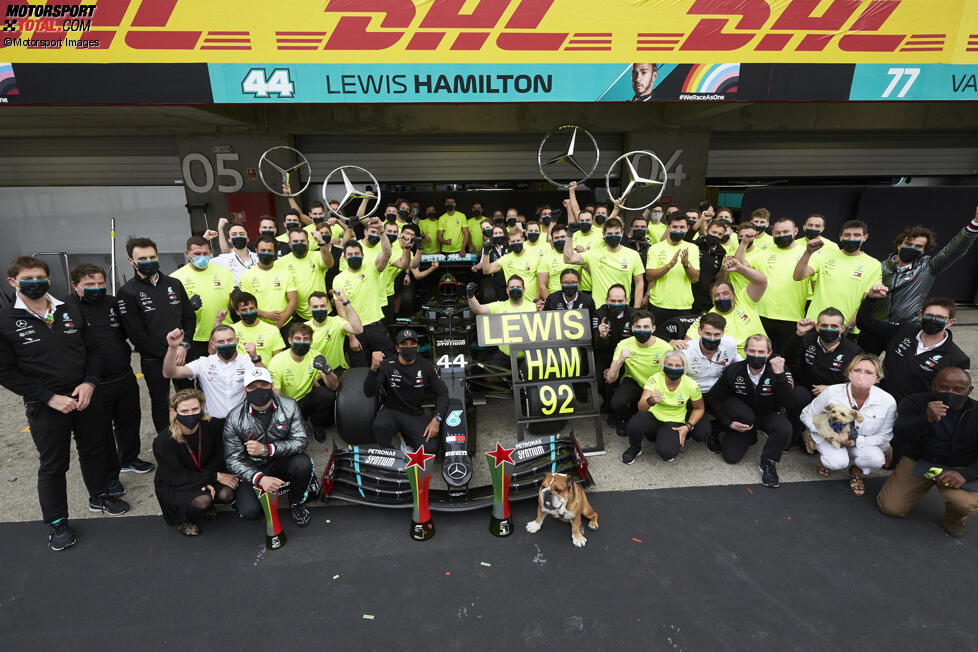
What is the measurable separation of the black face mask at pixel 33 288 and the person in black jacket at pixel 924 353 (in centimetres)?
711

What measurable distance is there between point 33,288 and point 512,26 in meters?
5.96

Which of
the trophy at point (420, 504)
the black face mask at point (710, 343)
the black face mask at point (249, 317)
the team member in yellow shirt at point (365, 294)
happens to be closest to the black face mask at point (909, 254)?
the black face mask at point (710, 343)

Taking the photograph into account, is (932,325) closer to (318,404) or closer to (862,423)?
(862,423)

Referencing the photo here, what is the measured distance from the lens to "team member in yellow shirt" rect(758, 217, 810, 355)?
555 cm

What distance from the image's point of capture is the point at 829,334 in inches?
181

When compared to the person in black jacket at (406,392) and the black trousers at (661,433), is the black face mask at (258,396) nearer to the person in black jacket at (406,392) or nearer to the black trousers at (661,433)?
the person in black jacket at (406,392)

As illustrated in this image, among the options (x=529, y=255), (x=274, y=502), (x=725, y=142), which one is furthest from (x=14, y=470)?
(x=725, y=142)

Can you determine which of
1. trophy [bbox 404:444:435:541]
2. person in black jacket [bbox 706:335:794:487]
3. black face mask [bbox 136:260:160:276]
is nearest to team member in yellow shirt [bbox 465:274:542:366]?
trophy [bbox 404:444:435:541]

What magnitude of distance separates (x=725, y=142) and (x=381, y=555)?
42.9ft

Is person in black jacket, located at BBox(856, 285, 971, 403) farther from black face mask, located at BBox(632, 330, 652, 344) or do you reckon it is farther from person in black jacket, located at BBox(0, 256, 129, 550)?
person in black jacket, located at BBox(0, 256, 129, 550)

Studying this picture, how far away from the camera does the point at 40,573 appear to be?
3559 mm

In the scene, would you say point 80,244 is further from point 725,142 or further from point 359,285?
point 725,142

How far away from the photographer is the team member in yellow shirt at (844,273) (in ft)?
17.2

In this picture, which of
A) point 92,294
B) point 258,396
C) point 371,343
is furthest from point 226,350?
point 371,343
